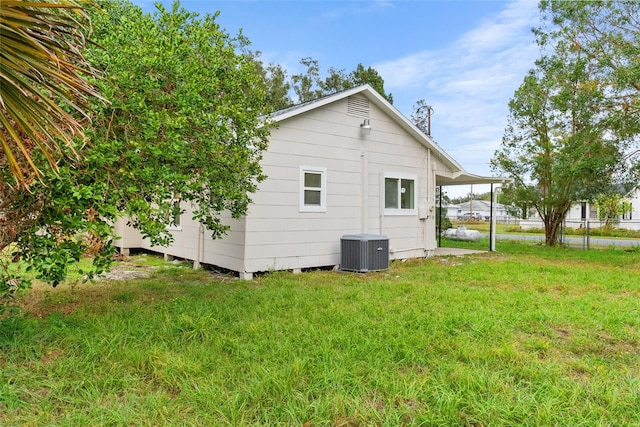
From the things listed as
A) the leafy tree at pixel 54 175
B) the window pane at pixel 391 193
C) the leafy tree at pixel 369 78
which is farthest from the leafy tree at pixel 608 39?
the leafy tree at pixel 369 78

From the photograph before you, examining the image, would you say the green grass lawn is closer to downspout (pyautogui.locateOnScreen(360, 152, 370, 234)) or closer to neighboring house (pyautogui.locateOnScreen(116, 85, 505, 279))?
neighboring house (pyautogui.locateOnScreen(116, 85, 505, 279))

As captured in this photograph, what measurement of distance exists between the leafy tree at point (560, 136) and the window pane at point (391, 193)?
4331 mm

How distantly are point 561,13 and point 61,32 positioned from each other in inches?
476

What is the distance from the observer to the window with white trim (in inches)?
391

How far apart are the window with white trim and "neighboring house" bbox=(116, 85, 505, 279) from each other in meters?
0.03

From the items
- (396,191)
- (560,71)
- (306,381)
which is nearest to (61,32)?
(306,381)

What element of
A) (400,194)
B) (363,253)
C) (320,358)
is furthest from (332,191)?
(320,358)

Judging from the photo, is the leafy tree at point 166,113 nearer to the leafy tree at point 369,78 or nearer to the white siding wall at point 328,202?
the white siding wall at point 328,202

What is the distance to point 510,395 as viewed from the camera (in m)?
2.85

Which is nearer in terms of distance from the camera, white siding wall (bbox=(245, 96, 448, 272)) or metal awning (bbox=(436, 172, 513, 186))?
white siding wall (bbox=(245, 96, 448, 272))

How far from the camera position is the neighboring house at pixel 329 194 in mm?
7797

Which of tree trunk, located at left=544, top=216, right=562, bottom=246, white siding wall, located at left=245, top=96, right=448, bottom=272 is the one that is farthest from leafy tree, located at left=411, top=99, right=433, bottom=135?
white siding wall, located at left=245, top=96, right=448, bottom=272

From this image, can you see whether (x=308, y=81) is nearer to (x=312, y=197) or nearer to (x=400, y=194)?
(x=400, y=194)

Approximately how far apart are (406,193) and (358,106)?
8.61ft
